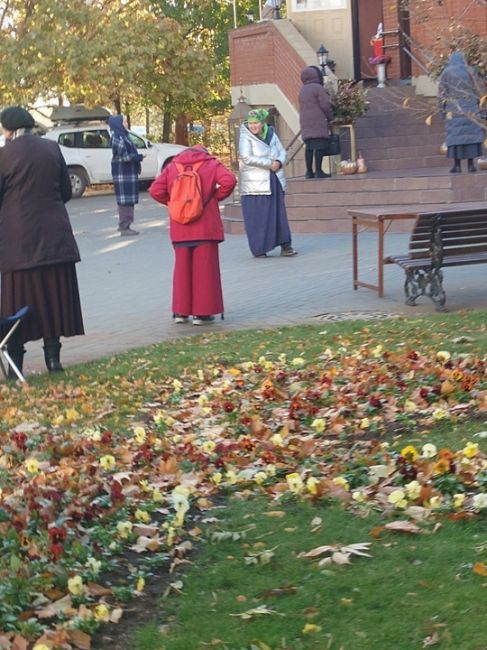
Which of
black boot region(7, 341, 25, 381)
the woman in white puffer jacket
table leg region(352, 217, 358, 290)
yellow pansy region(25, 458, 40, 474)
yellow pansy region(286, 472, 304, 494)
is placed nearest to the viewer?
yellow pansy region(286, 472, 304, 494)

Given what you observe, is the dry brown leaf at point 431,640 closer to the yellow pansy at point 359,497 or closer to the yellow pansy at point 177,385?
the yellow pansy at point 359,497

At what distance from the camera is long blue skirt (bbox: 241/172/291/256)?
591 inches

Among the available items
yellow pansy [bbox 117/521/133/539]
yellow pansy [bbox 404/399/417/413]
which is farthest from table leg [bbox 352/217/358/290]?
yellow pansy [bbox 117/521/133/539]

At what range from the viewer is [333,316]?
35.4 feet

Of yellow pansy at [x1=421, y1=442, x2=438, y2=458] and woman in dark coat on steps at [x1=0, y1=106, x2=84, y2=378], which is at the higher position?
woman in dark coat on steps at [x1=0, y1=106, x2=84, y2=378]

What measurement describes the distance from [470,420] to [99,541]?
2.40 m

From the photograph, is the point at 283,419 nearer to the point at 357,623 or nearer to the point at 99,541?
the point at 99,541

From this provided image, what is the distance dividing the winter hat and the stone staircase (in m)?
6.82

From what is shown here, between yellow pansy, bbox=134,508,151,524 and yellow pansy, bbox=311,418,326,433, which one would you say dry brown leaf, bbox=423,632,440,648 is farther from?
yellow pansy, bbox=311,418,326,433

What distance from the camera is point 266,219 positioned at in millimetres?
15039

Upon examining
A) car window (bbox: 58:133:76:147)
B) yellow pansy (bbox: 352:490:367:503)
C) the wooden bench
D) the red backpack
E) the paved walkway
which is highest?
car window (bbox: 58:133:76:147)

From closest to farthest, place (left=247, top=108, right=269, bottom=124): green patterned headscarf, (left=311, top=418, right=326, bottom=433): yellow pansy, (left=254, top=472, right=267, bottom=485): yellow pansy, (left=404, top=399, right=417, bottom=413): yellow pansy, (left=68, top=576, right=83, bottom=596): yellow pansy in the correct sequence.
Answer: (left=68, top=576, right=83, bottom=596): yellow pansy → (left=254, top=472, right=267, bottom=485): yellow pansy → (left=311, top=418, right=326, bottom=433): yellow pansy → (left=404, top=399, right=417, bottom=413): yellow pansy → (left=247, top=108, right=269, bottom=124): green patterned headscarf

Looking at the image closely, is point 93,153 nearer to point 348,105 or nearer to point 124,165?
point 124,165

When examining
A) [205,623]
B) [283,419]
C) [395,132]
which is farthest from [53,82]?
[205,623]
